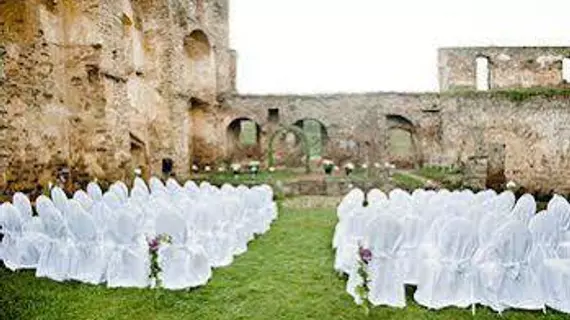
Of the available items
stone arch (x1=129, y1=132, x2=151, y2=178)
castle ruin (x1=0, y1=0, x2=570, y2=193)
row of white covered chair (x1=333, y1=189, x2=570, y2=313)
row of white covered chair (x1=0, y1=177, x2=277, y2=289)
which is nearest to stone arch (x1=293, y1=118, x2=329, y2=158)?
castle ruin (x1=0, y1=0, x2=570, y2=193)

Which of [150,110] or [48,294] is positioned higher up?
[150,110]

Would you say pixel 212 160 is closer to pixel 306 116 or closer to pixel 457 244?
pixel 306 116

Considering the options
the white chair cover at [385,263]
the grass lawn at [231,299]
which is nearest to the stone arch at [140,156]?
the grass lawn at [231,299]

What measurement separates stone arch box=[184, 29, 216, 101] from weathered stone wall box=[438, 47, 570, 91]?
10512mm

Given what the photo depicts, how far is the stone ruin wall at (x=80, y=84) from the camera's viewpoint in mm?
13391

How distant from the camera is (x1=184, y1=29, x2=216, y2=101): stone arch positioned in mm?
25781

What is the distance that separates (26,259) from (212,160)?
17.9 m

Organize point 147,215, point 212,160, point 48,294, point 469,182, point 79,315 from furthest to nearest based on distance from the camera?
1. point 212,160
2. point 469,182
3. point 147,215
4. point 48,294
5. point 79,315

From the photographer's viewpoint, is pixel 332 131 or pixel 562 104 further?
pixel 332 131

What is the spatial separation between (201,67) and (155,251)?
19.9 m

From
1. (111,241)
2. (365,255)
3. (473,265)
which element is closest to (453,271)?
(473,265)

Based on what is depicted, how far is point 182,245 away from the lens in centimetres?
798

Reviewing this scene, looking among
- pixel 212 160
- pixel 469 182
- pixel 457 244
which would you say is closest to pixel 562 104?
pixel 469 182

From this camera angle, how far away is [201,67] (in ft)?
86.6
